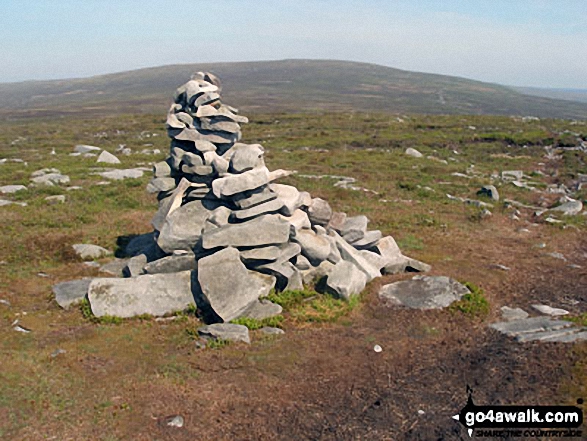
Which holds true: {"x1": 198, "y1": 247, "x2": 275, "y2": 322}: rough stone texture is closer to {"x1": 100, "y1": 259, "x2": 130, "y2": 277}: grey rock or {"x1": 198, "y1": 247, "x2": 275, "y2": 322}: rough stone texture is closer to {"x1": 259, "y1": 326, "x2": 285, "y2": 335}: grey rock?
{"x1": 259, "y1": 326, "x2": 285, "y2": 335}: grey rock

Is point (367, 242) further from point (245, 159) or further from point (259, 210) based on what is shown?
point (245, 159)

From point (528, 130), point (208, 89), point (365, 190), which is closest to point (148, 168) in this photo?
point (365, 190)

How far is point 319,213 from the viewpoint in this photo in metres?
17.7

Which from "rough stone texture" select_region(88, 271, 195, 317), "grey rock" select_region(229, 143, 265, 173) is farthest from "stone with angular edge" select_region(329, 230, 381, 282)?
"rough stone texture" select_region(88, 271, 195, 317)

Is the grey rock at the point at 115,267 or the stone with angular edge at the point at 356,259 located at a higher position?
the stone with angular edge at the point at 356,259

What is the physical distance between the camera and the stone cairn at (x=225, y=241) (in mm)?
13984

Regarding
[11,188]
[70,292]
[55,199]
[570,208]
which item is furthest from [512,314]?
[11,188]

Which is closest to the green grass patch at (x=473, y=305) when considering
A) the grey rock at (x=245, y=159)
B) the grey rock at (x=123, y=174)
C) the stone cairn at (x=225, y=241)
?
the stone cairn at (x=225, y=241)

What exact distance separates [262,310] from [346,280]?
108 inches

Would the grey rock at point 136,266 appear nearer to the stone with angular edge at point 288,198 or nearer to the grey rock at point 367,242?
the stone with angular edge at point 288,198

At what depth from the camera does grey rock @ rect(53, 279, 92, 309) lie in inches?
578

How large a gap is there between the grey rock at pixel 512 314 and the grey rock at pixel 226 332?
731 cm

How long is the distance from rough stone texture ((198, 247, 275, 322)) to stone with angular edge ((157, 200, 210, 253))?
1703 millimetres

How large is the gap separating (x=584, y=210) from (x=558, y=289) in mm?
13345
